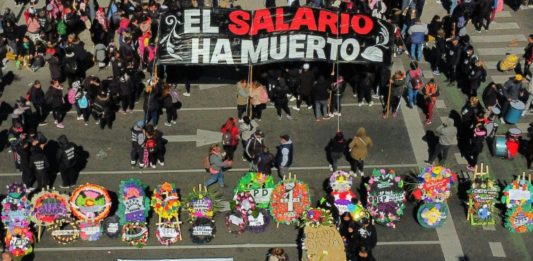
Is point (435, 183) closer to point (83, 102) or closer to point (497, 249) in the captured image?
point (497, 249)

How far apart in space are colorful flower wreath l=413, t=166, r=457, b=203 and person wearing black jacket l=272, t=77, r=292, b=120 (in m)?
5.36

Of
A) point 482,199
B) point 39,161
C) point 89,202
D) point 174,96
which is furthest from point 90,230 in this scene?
point 482,199

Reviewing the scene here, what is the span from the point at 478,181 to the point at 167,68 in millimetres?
11206

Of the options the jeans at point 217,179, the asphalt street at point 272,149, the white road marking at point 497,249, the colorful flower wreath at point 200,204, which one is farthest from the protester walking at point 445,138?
the colorful flower wreath at point 200,204

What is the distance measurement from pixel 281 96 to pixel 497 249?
771 centimetres

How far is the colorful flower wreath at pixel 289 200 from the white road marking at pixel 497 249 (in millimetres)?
4724

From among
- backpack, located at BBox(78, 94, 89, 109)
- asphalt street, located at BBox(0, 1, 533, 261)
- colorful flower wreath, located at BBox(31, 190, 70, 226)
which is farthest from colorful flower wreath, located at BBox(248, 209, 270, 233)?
backpack, located at BBox(78, 94, 89, 109)

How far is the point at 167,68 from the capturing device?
25.7 m

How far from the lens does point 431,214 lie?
1953cm

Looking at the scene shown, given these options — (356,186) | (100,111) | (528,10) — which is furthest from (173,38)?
(528,10)

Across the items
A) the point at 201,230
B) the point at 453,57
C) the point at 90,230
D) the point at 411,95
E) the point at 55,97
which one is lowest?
the point at 90,230

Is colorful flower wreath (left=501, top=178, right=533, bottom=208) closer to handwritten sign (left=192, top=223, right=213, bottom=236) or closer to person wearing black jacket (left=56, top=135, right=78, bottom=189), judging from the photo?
handwritten sign (left=192, top=223, right=213, bottom=236)

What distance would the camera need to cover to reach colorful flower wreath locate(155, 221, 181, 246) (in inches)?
761

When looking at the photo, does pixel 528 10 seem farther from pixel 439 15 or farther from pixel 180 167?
pixel 180 167
